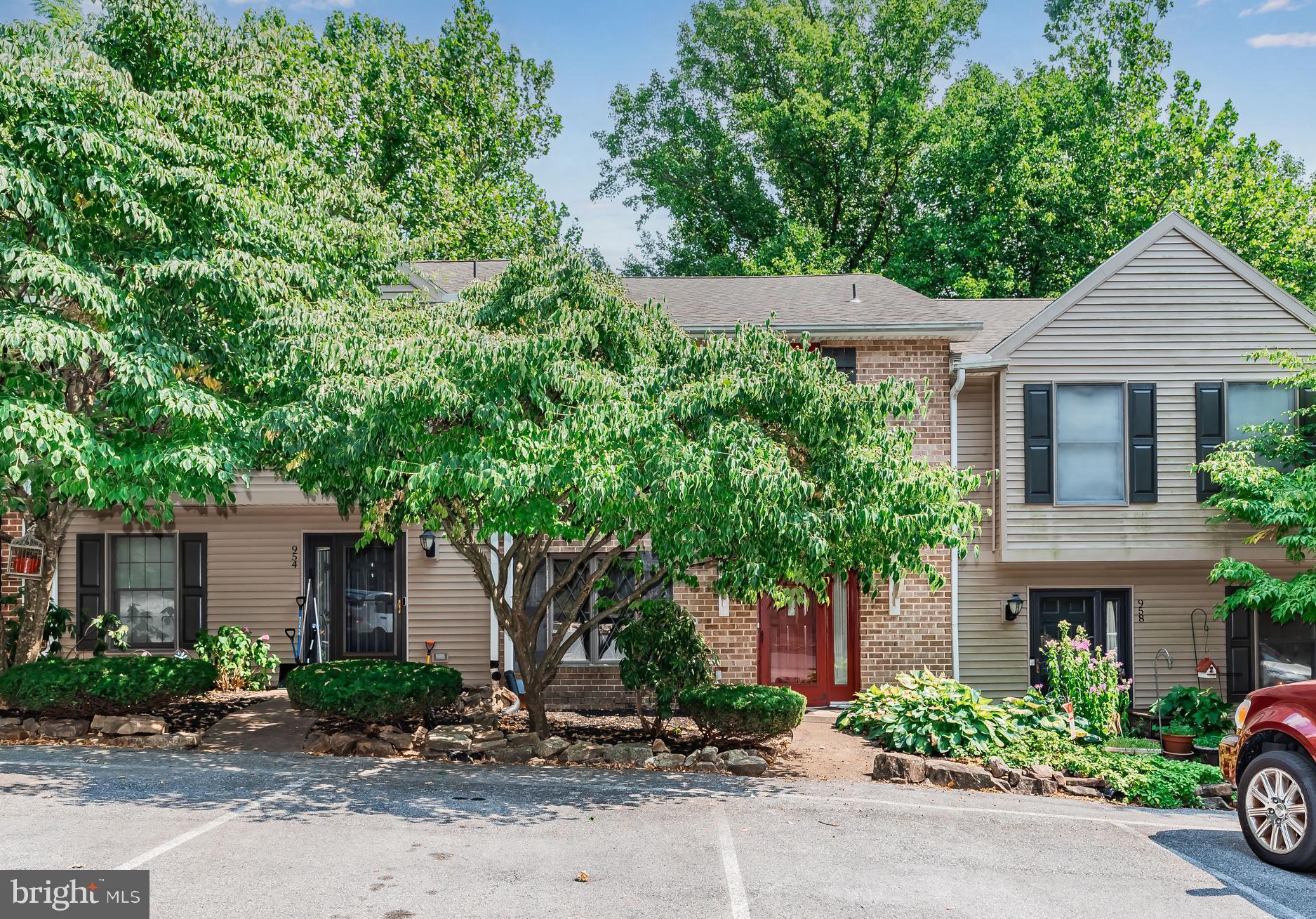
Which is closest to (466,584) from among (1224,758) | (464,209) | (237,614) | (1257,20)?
(237,614)

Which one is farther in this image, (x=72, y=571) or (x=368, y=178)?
(x=368, y=178)

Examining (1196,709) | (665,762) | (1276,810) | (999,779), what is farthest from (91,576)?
(1196,709)

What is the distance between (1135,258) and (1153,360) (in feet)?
4.87

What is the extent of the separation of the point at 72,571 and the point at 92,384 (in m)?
5.38

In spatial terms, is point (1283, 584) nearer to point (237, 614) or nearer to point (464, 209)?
point (237, 614)

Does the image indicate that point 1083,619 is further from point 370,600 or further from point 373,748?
point 370,600

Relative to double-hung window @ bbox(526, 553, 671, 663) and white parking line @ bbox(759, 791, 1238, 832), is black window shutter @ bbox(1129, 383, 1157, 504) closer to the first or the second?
white parking line @ bbox(759, 791, 1238, 832)

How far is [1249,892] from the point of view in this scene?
21.4ft

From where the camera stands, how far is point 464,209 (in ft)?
82.3

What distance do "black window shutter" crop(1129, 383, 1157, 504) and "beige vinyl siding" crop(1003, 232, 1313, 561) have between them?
0.10 meters

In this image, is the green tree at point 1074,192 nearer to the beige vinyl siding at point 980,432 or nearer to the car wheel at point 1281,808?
the beige vinyl siding at point 980,432

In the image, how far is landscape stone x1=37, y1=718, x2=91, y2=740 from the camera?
10703 mm

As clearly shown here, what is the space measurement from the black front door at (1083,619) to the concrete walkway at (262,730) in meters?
10.1

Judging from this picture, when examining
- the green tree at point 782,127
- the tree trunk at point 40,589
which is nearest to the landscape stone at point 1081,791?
the tree trunk at point 40,589
